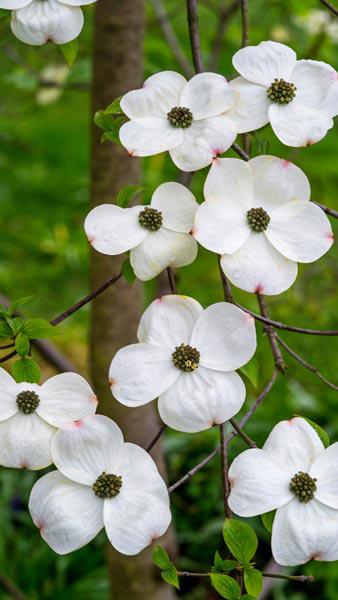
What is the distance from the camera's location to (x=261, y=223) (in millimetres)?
533

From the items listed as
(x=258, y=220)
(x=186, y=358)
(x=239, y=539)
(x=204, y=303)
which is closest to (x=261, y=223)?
(x=258, y=220)

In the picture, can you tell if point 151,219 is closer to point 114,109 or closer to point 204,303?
point 114,109

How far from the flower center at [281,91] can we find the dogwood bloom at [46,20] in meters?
0.14

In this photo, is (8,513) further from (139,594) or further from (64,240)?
(64,240)

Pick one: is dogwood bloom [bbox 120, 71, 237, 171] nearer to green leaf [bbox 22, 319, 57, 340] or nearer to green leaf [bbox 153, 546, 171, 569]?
green leaf [bbox 22, 319, 57, 340]

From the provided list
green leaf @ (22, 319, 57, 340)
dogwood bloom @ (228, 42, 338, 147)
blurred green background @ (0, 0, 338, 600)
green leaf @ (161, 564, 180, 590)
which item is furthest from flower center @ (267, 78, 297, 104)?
blurred green background @ (0, 0, 338, 600)

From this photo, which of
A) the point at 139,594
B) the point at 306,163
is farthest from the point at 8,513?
the point at 306,163

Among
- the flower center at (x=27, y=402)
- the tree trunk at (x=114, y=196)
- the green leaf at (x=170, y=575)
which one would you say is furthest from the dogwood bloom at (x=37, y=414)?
the tree trunk at (x=114, y=196)

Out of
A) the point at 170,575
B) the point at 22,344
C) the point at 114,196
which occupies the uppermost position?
the point at 22,344

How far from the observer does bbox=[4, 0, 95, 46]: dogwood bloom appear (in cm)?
56

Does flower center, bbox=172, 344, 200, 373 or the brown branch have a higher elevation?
the brown branch

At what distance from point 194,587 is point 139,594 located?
518 mm

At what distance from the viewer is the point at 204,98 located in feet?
1.78

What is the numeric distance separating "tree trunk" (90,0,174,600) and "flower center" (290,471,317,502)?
0.64 meters
